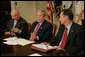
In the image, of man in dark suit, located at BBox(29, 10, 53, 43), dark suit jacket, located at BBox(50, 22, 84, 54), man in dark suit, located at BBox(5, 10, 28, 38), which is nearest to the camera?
dark suit jacket, located at BBox(50, 22, 84, 54)

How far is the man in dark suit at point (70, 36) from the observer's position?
200 centimetres

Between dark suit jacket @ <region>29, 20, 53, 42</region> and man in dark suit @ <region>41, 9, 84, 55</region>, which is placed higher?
man in dark suit @ <region>41, 9, 84, 55</region>

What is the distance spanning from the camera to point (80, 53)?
1.89m

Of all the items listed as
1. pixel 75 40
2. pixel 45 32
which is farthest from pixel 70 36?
pixel 45 32

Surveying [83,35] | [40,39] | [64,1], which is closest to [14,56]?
[83,35]

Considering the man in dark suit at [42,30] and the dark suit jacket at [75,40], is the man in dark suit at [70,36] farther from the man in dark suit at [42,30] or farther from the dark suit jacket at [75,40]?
the man in dark suit at [42,30]

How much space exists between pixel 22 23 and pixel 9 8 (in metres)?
2.79

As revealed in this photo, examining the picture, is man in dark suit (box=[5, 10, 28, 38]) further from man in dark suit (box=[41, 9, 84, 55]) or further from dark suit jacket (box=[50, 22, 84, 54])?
dark suit jacket (box=[50, 22, 84, 54])

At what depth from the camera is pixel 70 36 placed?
2.20 metres

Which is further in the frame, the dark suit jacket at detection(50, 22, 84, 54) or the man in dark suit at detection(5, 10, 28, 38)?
the man in dark suit at detection(5, 10, 28, 38)

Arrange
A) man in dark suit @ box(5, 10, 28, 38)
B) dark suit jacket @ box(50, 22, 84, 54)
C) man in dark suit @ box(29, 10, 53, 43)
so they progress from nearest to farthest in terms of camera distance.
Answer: dark suit jacket @ box(50, 22, 84, 54) < man in dark suit @ box(29, 10, 53, 43) < man in dark suit @ box(5, 10, 28, 38)

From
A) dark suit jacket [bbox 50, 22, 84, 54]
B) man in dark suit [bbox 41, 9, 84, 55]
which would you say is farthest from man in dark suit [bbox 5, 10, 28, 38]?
dark suit jacket [bbox 50, 22, 84, 54]

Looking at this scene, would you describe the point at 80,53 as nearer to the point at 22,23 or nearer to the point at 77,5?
the point at 22,23

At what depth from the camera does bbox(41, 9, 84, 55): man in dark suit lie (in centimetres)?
200
